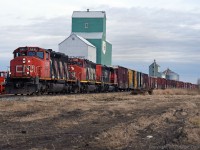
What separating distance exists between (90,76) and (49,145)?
1468 inches

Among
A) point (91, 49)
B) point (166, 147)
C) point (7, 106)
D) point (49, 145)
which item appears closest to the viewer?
point (166, 147)

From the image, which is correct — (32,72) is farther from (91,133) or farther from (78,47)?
(78,47)

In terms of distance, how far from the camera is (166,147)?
823cm

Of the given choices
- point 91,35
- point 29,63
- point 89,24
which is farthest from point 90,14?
point 29,63

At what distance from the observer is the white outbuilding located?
73.2 metres

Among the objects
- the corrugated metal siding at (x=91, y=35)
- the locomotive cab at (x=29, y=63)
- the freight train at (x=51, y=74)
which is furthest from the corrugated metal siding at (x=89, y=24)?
the locomotive cab at (x=29, y=63)

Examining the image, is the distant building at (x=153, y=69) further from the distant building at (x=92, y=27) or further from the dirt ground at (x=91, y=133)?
the dirt ground at (x=91, y=133)

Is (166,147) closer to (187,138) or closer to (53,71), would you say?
(187,138)

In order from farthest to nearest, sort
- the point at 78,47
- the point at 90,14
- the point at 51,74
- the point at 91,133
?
the point at 90,14 < the point at 78,47 < the point at 51,74 < the point at 91,133

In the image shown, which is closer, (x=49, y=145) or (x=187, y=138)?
(x=49, y=145)

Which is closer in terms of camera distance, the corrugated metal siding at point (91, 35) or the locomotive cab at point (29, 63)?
the locomotive cab at point (29, 63)

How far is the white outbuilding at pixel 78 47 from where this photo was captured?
7319cm

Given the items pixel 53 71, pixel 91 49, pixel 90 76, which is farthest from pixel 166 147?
pixel 91 49

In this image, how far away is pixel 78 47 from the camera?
74.4m
